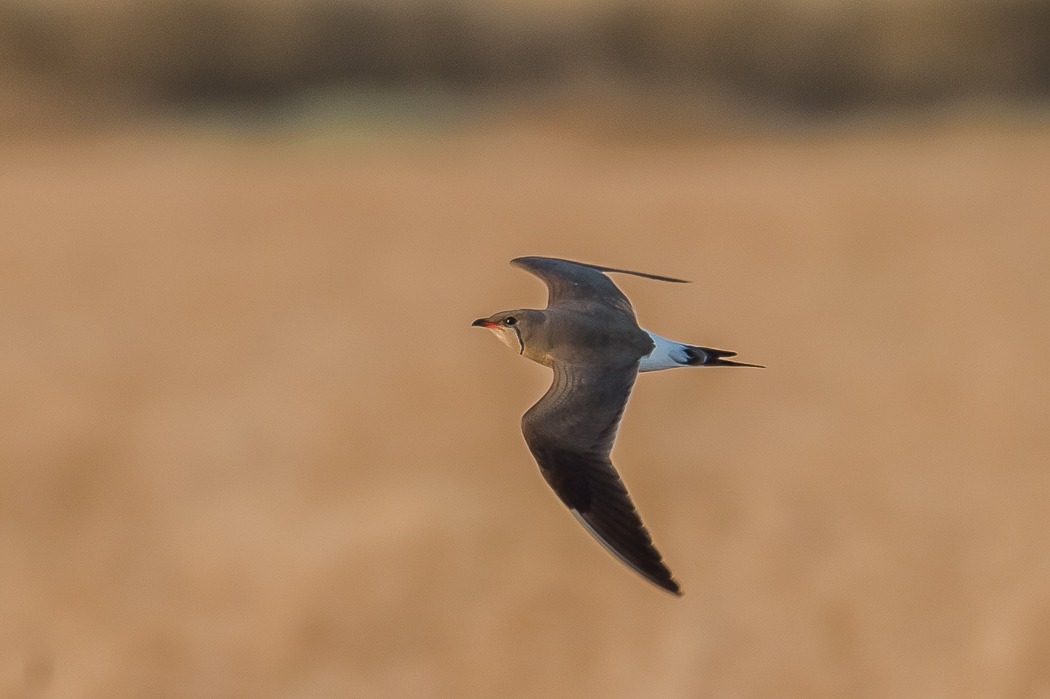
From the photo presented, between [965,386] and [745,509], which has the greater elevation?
[965,386]

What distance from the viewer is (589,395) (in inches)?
127

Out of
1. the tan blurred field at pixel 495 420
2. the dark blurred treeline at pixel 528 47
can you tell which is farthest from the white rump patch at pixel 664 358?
the dark blurred treeline at pixel 528 47

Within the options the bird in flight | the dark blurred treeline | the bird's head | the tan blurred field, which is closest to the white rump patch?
the bird in flight

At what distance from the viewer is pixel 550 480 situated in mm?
3100

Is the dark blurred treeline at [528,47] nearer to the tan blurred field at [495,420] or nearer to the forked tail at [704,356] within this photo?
the tan blurred field at [495,420]

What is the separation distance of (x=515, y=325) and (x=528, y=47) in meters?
17.4

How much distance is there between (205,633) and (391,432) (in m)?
5.07

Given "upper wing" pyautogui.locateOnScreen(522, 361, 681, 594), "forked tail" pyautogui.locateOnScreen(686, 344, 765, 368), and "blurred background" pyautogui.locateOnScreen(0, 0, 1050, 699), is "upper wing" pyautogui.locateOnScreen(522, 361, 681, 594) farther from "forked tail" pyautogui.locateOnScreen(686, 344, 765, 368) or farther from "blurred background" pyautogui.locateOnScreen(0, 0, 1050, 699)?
"blurred background" pyautogui.locateOnScreen(0, 0, 1050, 699)

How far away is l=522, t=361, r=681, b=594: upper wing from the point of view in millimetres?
2953

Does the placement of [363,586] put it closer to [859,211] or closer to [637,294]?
[637,294]

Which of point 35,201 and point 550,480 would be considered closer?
point 550,480

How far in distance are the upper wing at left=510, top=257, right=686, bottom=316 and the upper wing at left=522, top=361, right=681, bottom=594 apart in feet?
1.53

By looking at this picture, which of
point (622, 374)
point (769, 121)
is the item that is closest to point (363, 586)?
point (769, 121)

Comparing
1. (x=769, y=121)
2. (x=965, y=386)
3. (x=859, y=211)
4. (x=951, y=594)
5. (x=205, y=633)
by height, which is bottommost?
(x=205, y=633)
